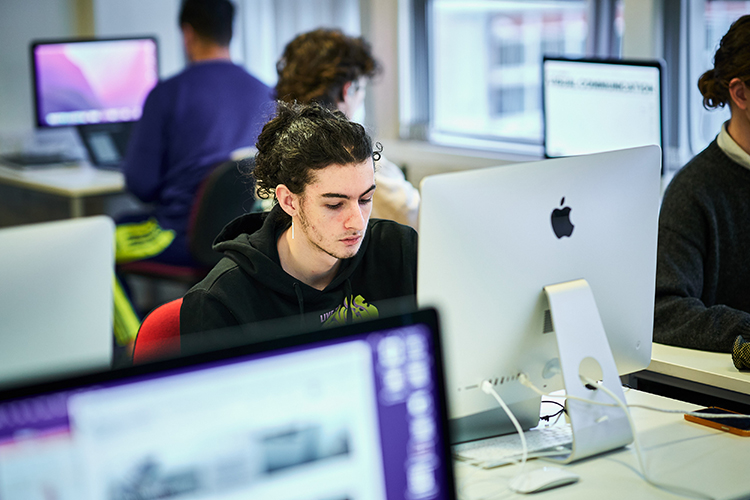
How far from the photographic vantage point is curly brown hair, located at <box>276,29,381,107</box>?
236 centimetres

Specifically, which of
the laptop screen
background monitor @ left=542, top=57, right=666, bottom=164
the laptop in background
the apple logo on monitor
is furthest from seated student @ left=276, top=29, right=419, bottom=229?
the laptop screen

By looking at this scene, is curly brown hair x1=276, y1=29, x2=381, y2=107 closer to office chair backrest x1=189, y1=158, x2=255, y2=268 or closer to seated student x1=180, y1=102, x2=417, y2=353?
office chair backrest x1=189, y1=158, x2=255, y2=268

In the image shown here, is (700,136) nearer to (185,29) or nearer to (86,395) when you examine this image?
(185,29)

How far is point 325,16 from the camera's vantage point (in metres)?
4.39

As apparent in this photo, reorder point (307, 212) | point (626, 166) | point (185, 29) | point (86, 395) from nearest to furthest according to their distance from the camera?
point (86, 395) < point (626, 166) < point (307, 212) < point (185, 29)

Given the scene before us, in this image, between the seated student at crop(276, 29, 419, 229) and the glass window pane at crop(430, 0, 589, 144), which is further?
the glass window pane at crop(430, 0, 589, 144)

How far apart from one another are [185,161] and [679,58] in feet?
6.26

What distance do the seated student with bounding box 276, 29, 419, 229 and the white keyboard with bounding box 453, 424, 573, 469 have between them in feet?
3.41

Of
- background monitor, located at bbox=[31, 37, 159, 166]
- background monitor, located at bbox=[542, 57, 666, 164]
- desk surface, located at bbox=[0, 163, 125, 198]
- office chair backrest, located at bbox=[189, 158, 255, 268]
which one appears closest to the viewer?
background monitor, located at bbox=[542, 57, 666, 164]

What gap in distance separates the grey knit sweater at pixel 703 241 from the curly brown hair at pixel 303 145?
2.40 ft

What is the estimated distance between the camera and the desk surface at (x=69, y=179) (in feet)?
11.1

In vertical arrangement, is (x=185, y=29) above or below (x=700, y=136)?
above

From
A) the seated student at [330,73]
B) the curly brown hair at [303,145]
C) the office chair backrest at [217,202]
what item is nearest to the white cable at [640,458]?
the curly brown hair at [303,145]

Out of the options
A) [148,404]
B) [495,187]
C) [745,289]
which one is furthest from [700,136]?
[148,404]
